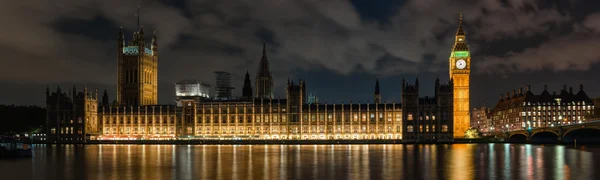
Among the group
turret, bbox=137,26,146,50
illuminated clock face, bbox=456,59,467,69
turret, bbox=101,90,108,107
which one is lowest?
turret, bbox=101,90,108,107

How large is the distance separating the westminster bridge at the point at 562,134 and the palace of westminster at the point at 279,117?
1425 centimetres

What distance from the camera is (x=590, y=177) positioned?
5097 cm

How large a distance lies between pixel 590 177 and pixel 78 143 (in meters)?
138

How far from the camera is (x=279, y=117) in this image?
166 metres

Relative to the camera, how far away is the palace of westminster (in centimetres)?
15838

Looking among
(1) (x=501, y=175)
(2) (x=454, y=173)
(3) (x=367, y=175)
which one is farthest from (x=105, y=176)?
(1) (x=501, y=175)

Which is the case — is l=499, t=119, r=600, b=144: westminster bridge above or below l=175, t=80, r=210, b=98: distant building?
below

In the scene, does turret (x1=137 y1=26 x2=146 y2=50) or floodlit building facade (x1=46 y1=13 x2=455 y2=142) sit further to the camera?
turret (x1=137 y1=26 x2=146 y2=50)

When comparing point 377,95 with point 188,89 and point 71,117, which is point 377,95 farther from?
point 71,117

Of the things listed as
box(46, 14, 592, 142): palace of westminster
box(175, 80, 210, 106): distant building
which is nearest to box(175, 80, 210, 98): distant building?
box(175, 80, 210, 106): distant building

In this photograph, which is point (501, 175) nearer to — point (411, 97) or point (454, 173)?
point (454, 173)

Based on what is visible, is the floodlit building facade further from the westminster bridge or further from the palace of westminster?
the westminster bridge

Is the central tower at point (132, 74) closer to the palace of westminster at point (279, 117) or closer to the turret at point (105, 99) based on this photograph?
the turret at point (105, 99)

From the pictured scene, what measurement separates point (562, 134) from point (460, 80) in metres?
33.6
